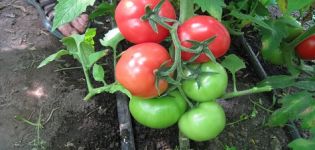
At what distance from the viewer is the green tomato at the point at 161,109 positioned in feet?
3.53

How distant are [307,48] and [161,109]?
662 mm

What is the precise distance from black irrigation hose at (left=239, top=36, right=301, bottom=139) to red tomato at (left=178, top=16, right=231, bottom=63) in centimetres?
51

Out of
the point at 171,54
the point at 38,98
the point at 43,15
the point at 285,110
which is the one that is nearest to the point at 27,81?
the point at 38,98

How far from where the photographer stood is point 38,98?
4.58 ft

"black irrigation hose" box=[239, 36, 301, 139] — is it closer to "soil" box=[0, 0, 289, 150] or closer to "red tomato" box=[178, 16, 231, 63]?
"soil" box=[0, 0, 289, 150]

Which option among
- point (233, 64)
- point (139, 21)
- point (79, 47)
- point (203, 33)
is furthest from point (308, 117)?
point (79, 47)

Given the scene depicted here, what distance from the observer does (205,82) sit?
1.03 metres

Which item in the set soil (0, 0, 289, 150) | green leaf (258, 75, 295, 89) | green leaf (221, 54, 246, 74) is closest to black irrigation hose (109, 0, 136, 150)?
soil (0, 0, 289, 150)

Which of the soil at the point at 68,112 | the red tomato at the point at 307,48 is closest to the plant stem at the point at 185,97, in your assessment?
the soil at the point at 68,112

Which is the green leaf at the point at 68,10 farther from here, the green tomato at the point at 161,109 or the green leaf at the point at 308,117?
the green leaf at the point at 308,117

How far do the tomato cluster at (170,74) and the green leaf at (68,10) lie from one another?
14cm

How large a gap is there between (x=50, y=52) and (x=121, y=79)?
0.64 meters

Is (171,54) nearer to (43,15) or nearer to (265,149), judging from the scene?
(265,149)

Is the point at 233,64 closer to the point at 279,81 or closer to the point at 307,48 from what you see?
the point at 279,81
